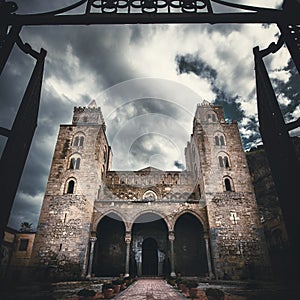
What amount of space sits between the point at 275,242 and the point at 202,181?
328 inches

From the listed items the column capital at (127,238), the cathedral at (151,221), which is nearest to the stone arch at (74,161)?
the cathedral at (151,221)

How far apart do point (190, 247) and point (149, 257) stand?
4.23 metres

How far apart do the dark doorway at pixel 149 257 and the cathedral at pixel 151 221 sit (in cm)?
9

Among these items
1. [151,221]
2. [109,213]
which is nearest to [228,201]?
[151,221]

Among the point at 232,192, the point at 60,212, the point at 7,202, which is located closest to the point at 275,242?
the point at 232,192

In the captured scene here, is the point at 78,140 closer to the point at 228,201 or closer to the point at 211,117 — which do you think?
the point at 211,117

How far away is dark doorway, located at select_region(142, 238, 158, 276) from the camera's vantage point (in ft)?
67.5

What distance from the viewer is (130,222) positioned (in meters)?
19.0

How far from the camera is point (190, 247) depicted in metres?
21.1

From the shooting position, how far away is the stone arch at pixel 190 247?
65.4 feet

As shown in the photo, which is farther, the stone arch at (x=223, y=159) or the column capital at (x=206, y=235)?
the stone arch at (x=223, y=159)

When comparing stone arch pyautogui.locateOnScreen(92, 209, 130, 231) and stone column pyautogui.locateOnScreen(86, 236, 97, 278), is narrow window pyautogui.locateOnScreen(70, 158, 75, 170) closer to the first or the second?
stone arch pyautogui.locateOnScreen(92, 209, 130, 231)

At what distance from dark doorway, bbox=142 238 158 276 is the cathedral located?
0.09 metres

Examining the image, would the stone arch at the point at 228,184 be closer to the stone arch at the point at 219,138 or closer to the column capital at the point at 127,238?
the stone arch at the point at 219,138
